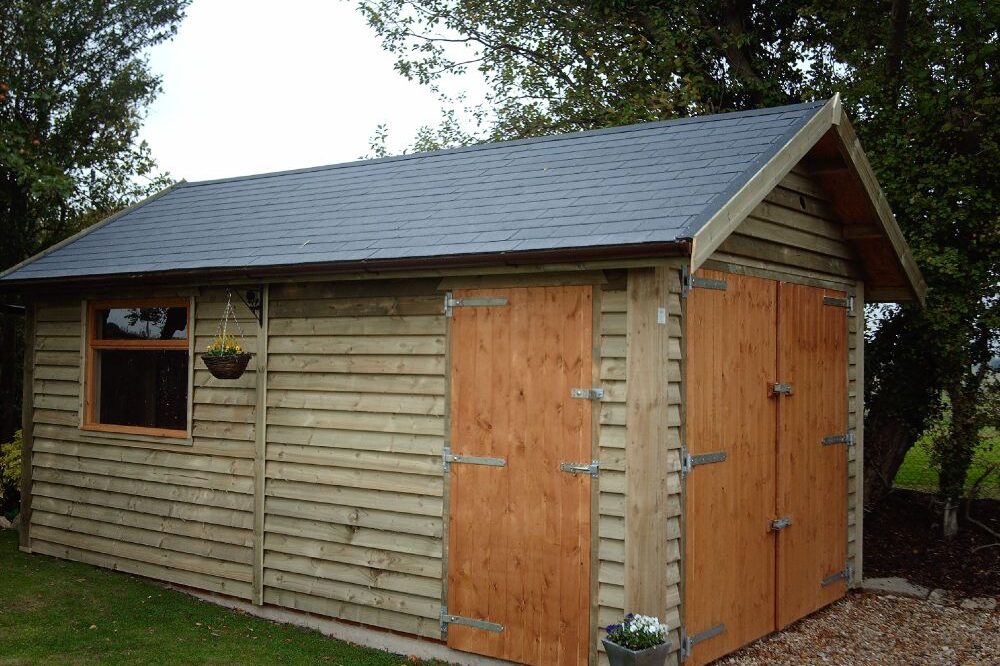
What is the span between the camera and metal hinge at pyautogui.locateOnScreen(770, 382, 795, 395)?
7.14 m

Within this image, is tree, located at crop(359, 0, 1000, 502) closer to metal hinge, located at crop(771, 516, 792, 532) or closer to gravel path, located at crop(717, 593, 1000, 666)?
gravel path, located at crop(717, 593, 1000, 666)

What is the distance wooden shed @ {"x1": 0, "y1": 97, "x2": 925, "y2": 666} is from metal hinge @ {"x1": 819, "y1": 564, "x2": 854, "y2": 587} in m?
0.04

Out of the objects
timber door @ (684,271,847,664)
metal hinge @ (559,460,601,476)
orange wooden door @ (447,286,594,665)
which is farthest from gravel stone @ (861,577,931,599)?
metal hinge @ (559,460,601,476)

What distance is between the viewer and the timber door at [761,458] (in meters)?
6.20

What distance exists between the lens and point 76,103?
532 inches

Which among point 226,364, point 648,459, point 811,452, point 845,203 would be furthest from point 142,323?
point 845,203

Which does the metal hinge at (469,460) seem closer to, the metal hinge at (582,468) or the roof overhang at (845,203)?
the metal hinge at (582,468)

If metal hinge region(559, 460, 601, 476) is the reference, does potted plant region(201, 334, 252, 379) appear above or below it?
above

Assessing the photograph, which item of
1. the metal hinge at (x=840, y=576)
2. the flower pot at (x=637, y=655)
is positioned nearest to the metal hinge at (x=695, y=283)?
the flower pot at (x=637, y=655)

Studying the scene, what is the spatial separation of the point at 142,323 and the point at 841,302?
616cm

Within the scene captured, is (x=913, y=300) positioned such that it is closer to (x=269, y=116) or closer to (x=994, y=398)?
(x=994, y=398)

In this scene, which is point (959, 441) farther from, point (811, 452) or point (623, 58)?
point (623, 58)

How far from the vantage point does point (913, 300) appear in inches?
350

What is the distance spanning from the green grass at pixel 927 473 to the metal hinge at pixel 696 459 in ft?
15.4
